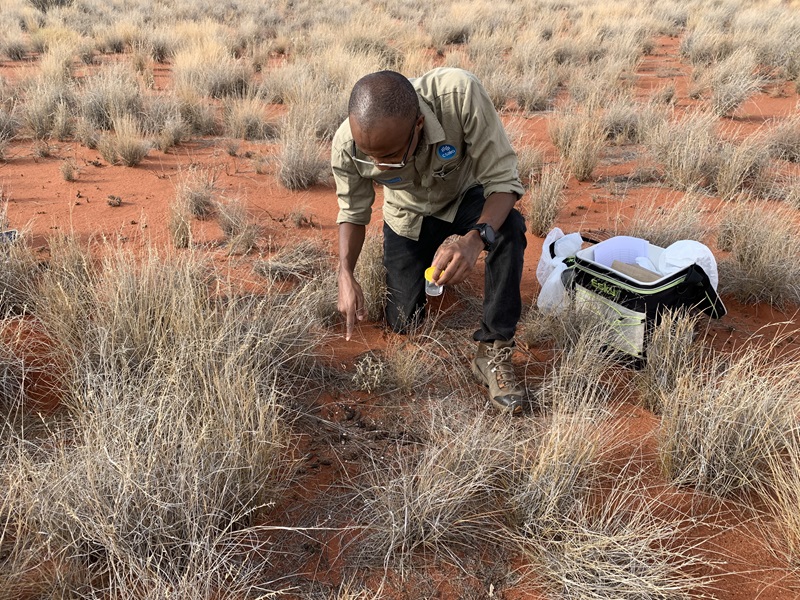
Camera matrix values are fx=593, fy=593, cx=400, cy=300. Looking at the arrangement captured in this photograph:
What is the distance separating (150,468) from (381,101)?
5.11 ft

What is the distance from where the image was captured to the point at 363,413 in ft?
9.10

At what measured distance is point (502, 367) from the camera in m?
2.85

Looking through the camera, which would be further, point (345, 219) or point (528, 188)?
point (528, 188)

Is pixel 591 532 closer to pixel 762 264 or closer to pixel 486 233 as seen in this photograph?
pixel 486 233

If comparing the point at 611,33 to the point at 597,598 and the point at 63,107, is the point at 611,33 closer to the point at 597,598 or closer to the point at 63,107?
the point at 63,107

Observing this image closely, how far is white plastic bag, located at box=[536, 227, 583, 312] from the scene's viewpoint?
339cm

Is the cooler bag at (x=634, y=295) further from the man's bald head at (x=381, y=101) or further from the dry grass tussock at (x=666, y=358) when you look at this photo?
the man's bald head at (x=381, y=101)

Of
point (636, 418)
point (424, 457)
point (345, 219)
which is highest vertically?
point (345, 219)

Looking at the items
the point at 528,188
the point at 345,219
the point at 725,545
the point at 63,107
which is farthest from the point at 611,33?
the point at 725,545

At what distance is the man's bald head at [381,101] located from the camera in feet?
7.53

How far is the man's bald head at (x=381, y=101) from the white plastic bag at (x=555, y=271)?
145cm

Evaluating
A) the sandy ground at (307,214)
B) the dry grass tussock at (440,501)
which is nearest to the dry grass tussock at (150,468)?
the sandy ground at (307,214)

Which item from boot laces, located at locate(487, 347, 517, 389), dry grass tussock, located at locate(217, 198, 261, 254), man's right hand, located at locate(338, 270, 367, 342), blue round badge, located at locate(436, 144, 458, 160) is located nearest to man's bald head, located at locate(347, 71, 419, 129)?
blue round badge, located at locate(436, 144, 458, 160)

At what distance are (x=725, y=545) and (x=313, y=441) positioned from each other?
164 cm
